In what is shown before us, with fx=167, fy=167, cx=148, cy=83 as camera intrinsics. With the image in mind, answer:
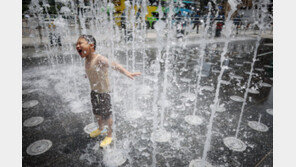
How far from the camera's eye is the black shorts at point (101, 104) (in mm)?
1908

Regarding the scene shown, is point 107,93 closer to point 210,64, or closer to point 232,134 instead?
→ point 232,134

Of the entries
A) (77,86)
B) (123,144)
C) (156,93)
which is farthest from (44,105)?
(156,93)

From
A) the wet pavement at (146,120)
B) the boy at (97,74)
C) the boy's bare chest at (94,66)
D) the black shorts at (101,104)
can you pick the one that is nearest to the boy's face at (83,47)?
the boy at (97,74)

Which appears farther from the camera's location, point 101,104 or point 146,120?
point 146,120

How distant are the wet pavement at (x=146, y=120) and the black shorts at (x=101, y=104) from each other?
14.9 inches

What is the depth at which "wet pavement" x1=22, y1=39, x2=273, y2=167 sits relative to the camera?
183 centimetres

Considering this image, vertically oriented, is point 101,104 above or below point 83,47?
below

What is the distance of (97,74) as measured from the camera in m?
1.80

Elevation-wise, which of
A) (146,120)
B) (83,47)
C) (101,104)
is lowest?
Result: (146,120)

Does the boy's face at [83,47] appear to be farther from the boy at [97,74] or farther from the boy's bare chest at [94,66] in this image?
the boy's bare chest at [94,66]

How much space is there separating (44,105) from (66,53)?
185 inches

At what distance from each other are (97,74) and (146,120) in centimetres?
108

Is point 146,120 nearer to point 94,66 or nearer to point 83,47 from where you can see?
point 94,66

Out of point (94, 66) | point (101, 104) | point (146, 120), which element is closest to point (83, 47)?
point (94, 66)
